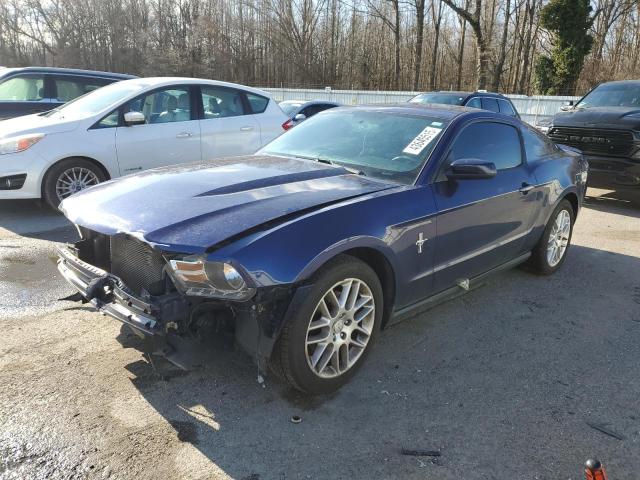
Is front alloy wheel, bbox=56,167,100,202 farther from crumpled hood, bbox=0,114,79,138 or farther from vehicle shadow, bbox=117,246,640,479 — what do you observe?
vehicle shadow, bbox=117,246,640,479

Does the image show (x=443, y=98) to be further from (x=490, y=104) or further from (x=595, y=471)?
(x=595, y=471)

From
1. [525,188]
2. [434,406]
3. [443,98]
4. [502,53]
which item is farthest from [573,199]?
[502,53]

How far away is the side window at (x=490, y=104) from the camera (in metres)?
11.2

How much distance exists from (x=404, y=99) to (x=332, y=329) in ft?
60.5

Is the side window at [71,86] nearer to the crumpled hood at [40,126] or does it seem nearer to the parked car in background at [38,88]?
the parked car in background at [38,88]

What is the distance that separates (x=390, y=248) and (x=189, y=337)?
49.4 inches

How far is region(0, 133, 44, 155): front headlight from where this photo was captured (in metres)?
6.05

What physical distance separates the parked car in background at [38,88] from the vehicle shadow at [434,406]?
6.75 meters

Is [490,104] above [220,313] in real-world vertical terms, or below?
above

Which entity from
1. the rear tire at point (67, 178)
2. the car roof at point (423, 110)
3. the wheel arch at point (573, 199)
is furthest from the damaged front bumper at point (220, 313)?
the rear tire at point (67, 178)

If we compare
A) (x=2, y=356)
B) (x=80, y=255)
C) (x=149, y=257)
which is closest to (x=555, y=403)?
(x=149, y=257)

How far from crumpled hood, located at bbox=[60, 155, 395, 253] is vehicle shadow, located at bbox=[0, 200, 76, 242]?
269 cm

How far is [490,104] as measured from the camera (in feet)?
→ 37.0

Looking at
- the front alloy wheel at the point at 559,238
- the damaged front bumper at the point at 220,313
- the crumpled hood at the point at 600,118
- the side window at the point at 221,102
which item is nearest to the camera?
the damaged front bumper at the point at 220,313
